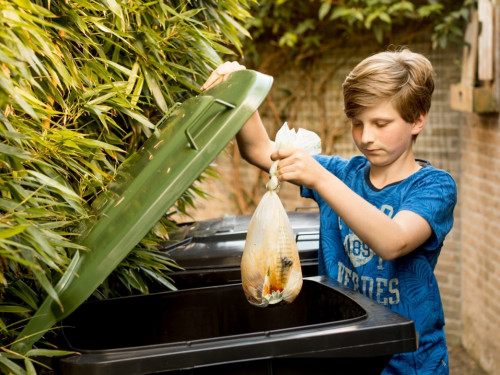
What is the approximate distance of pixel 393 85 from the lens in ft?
7.34

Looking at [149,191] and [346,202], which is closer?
[149,191]

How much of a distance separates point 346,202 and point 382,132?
328 mm

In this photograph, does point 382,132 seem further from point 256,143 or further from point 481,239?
point 481,239

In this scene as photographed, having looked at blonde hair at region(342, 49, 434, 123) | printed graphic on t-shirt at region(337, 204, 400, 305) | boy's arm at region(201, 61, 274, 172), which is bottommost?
printed graphic on t-shirt at region(337, 204, 400, 305)

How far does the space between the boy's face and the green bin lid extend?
427 mm

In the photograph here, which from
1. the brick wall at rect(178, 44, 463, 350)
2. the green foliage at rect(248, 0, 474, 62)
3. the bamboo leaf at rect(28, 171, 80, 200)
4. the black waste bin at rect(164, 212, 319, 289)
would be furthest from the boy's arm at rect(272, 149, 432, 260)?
the green foliage at rect(248, 0, 474, 62)

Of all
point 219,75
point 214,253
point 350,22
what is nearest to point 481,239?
point 350,22

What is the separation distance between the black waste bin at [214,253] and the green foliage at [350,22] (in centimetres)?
305

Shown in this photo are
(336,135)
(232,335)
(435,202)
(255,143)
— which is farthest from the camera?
(336,135)

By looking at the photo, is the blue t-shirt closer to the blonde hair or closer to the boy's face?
the boy's face

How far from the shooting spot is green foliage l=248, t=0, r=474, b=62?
18.0ft

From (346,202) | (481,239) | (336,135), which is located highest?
(346,202)

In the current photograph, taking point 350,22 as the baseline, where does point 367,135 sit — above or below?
below

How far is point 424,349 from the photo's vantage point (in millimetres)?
2174
